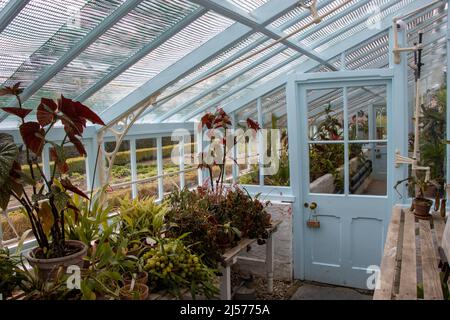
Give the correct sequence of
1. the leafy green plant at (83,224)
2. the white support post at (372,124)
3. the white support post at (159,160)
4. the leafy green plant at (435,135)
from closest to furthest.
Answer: the leafy green plant at (83,224), the leafy green plant at (435,135), the white support post at (372,124), the white support post at (159,160)

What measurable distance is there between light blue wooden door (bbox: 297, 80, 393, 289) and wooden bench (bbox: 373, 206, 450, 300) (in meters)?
1.21

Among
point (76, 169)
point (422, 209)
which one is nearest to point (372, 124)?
point (422, 209)

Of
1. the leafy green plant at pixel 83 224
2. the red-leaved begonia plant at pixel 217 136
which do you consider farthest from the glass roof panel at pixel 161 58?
the leafy green plant at pixel 83 224

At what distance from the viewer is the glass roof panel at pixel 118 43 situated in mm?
2646

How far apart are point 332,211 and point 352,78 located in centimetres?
138

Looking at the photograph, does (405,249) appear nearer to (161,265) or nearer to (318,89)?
(161,265)

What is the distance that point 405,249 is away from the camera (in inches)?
93.3

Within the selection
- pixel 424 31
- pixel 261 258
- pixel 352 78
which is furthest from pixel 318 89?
A: pixel 261 258

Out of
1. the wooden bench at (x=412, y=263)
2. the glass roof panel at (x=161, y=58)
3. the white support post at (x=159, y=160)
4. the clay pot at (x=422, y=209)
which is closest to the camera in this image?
the wooden bench at (x=412, y=263)

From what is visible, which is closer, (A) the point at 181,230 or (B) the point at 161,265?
(B) the point at 161,265

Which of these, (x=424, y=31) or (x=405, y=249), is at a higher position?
(x=424, y=31)

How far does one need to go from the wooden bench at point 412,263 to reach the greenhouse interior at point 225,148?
0.04 feet

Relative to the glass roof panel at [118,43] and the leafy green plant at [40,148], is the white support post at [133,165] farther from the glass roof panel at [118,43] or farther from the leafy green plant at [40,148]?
the leafy green plant at [40,148]

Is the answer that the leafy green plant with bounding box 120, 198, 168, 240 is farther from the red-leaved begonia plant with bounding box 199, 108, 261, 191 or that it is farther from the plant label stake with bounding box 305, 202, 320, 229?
the plant label stake with bounding box 305, 202, 320, 229
